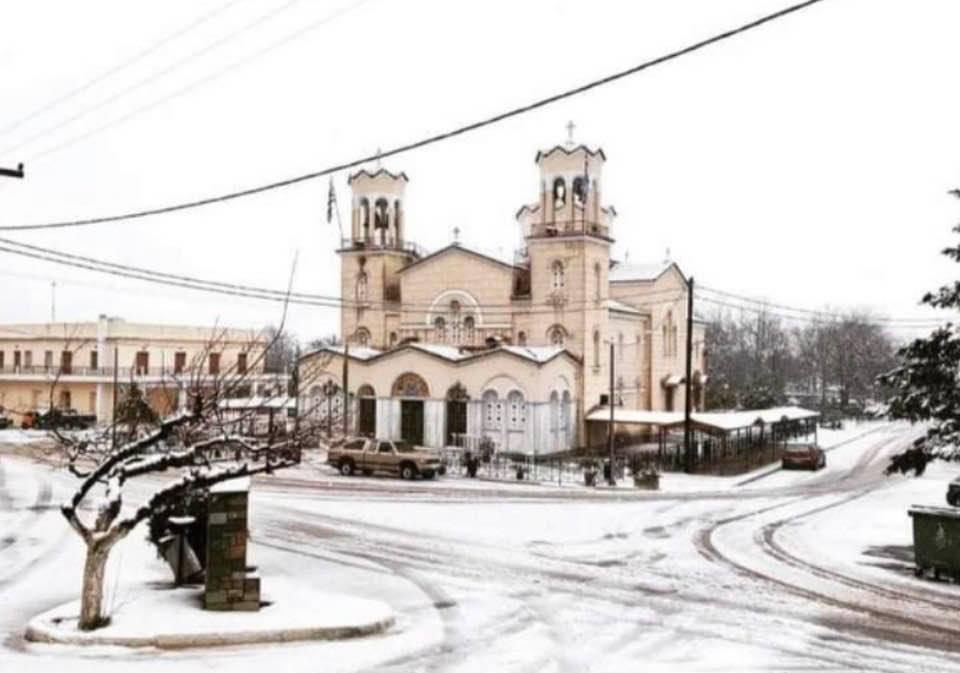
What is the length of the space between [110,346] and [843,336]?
274 ft

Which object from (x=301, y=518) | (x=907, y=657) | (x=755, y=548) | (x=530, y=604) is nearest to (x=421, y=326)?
(x=301, y=518)

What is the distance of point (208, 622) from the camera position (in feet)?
43.1

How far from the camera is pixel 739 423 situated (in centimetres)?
4588

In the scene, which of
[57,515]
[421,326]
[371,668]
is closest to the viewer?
[371,668]

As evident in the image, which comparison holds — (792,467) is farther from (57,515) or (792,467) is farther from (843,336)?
(843,336)

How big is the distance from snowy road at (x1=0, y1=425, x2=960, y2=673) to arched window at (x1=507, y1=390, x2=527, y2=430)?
12.4m

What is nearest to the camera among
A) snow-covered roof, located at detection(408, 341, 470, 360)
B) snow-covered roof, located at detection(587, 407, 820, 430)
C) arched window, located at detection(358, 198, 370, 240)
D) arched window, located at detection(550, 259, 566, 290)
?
snow-covered roof, located at detection(587, 407, 820, 430)

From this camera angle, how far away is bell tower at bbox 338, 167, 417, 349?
55.4 m

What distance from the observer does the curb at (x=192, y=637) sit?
12.3m

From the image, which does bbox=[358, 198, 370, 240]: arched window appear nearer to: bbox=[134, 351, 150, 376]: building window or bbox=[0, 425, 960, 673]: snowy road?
bbox=[134, 351, 150, 376]: building window

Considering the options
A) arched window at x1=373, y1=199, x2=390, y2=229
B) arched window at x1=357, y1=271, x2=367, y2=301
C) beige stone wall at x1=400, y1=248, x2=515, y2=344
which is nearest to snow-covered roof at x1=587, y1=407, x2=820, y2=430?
beige stone wall at x1=400, y1=248, x2=515, y2=344

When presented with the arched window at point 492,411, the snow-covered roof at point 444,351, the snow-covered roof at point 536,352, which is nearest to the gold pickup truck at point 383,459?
the arched window at point 492,411

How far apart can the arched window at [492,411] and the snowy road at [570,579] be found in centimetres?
1292

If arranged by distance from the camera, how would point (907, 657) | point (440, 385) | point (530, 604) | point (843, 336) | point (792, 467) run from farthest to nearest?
point (843, 336) < point (440, 385) < point (792, 467) < point (530, 604) < point (907, 657)
